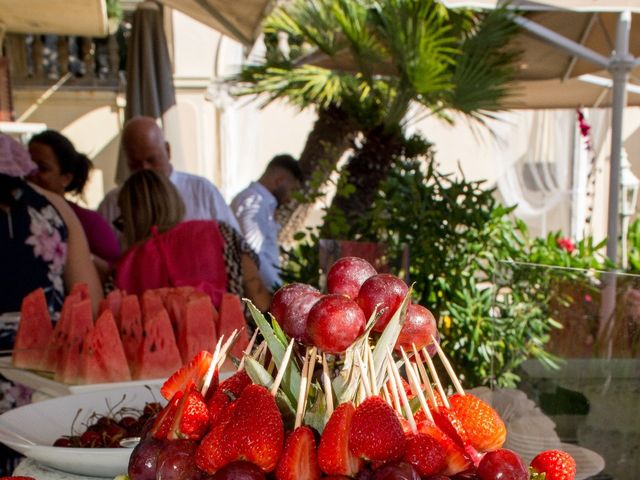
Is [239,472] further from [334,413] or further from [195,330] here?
[195,330]

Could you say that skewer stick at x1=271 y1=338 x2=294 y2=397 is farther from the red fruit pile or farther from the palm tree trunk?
the palm tree trunk

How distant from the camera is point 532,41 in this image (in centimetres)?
585

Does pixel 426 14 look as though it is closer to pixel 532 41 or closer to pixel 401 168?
pixel 532 41

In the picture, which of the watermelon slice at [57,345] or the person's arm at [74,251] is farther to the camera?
the person's arm at [74,251]

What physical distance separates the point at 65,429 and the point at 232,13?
3.91 m

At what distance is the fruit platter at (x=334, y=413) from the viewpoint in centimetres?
108

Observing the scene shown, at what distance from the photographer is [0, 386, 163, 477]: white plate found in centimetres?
158

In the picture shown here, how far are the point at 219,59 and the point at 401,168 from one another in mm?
10019

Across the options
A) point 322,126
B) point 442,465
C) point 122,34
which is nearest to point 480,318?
point 442,465

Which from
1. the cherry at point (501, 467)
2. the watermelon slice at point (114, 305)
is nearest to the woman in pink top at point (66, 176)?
the watermelon slice at point (114, 305)

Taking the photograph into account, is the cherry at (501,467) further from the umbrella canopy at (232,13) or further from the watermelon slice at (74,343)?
the umbrella canopy at (232,13)

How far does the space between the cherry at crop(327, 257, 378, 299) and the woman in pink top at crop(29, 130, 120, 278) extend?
313cm

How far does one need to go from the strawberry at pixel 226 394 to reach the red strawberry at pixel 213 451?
6cm

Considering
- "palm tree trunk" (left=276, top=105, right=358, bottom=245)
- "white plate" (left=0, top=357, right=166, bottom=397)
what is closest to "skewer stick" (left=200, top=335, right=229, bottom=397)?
"white plate" (left=0, top=357, right=166, bottom=397)
